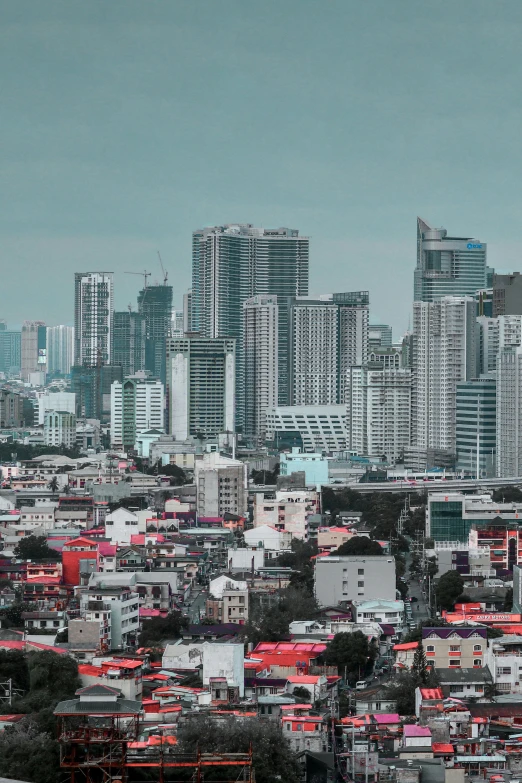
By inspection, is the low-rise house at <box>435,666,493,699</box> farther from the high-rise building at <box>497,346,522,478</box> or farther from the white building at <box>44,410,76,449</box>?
the white building at <box>44,410,76,449</box>

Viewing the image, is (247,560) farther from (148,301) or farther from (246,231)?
(148,301)

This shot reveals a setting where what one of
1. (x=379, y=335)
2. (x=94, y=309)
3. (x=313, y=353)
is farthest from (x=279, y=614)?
(x=94, y=309)

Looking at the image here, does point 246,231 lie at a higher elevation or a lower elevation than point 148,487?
higher

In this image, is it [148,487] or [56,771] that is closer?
[56,771]

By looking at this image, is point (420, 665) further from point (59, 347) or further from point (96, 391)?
point (59, 347)

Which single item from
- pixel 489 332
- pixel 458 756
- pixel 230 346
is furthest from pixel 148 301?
pixel 458 756

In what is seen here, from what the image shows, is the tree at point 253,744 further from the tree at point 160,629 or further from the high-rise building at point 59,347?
the high-rise building at point 59,347

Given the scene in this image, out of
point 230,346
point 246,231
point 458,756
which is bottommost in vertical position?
point 458,756
